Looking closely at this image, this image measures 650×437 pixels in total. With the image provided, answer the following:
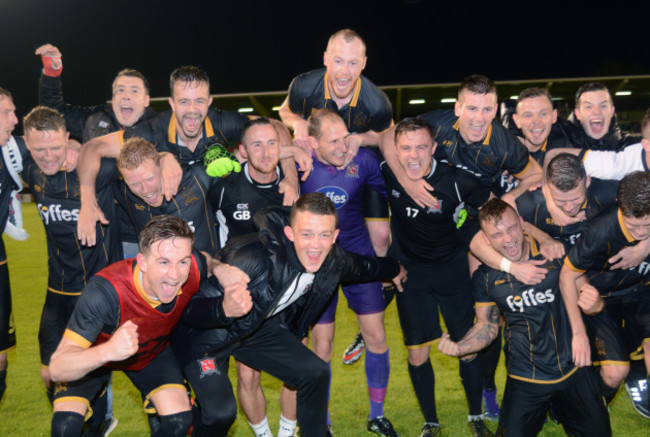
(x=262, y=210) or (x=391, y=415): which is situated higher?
(x=262, y=210)

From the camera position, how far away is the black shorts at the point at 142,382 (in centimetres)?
373

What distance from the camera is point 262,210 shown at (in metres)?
4.25

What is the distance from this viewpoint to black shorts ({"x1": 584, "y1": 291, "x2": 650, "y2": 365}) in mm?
4406

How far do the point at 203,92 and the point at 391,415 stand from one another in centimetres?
312

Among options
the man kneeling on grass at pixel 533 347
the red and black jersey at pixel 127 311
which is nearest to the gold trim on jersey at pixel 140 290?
the red and black jersey at pixel 127 311

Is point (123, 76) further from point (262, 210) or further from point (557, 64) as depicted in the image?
point (557, 64)

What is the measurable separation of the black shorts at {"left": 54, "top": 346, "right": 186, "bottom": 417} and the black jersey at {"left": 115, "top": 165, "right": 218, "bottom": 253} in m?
1.01

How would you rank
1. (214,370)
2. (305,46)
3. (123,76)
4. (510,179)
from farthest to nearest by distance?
(305,46) → (123,76) → (510,179) → (214,370)

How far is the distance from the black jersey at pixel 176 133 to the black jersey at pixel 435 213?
1.27 m

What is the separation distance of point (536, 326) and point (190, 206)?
2624 mm

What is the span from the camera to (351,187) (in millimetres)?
4980

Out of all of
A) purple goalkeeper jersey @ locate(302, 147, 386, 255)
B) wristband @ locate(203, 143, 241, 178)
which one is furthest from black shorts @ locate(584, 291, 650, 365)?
wristband @ locate(203, 143, 241, 178)

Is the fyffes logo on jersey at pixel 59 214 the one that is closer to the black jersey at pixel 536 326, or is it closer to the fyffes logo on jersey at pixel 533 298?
the black jersey at pixel 536 326

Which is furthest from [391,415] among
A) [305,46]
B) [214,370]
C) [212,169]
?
[305,46]
